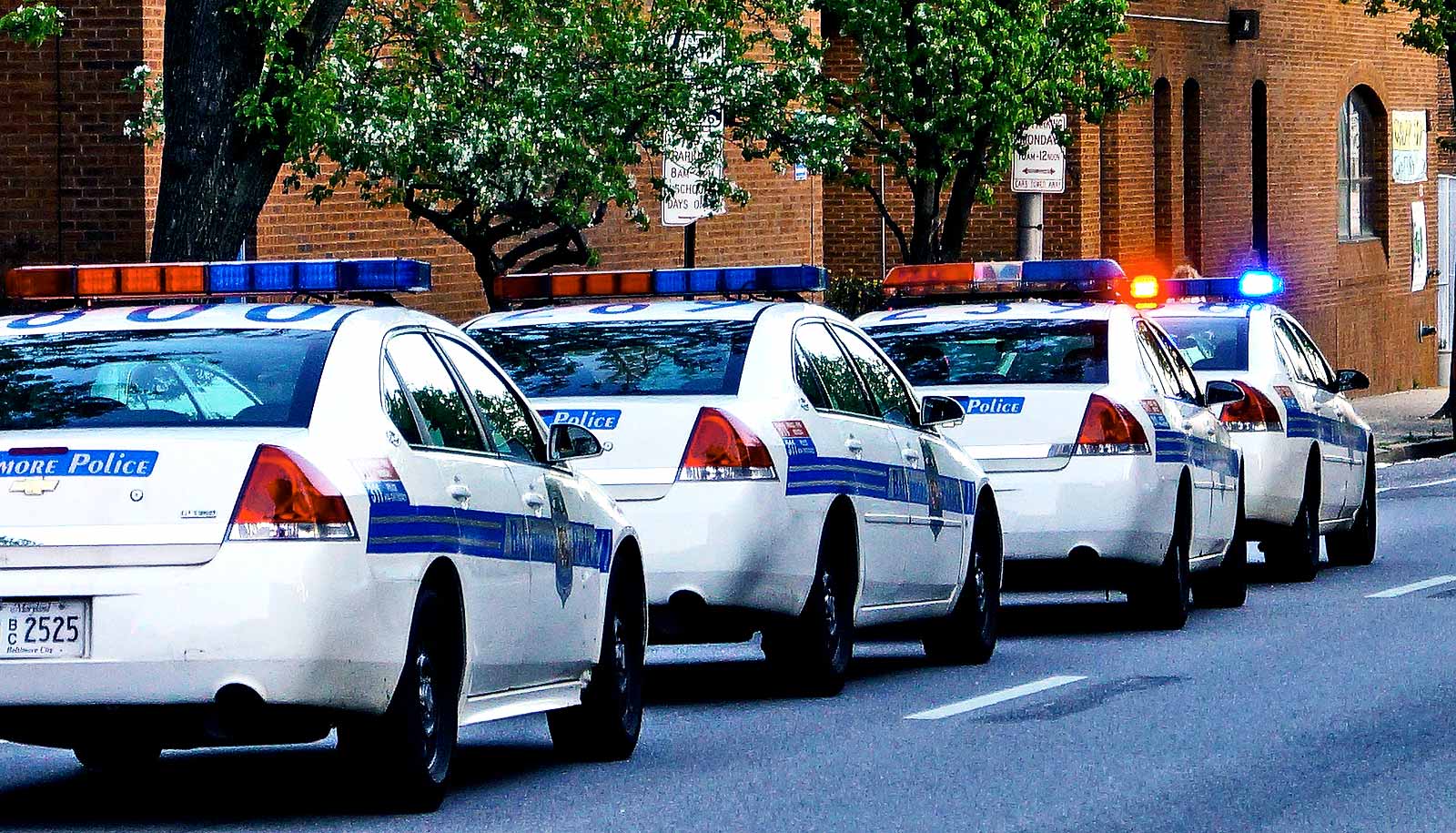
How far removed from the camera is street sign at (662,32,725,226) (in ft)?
65.8

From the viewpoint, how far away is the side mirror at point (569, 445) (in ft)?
30.1

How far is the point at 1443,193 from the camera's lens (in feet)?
121

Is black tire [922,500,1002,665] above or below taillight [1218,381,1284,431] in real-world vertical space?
below

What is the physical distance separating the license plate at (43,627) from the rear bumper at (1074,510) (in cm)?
687

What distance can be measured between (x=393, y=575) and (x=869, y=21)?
17246 millimetres

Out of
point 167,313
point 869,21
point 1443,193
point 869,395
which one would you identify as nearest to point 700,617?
point 869,395

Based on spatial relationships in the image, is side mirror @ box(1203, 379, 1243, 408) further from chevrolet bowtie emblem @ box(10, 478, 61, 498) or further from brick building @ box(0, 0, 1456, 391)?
chevrolet bowtie emblem @ box(10, 478, 61, 498)

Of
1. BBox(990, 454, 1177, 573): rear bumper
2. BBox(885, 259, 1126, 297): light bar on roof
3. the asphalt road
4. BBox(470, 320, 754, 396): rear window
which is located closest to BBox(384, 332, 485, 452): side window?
the asphalt road

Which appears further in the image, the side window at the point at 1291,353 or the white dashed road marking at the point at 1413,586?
the side window at the point at 1291,353

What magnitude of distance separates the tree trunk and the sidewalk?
18634mm

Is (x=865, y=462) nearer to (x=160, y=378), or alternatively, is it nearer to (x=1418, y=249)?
(x=160, y=378)

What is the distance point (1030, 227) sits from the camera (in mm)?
26922

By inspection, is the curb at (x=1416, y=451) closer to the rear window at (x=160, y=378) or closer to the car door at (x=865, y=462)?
the car door at (x=865, y=462)

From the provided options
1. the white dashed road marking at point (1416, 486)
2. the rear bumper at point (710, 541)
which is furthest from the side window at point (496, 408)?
the white dashed road marking at point (1416, 486)
